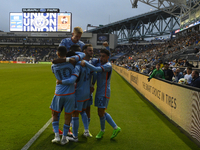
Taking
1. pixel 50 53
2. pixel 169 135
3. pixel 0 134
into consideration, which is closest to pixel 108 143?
pixel 169 135

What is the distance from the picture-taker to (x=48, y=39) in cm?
7525

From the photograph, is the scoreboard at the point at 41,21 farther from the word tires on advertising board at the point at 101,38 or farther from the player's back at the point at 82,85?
the player's back at the point at 82,85

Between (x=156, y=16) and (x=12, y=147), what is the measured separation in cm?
6512

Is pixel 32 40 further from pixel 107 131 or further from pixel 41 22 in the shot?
pixel 107 131

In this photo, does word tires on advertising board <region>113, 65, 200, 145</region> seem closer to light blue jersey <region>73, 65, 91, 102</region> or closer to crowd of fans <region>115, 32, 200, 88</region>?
crowd of fans <region>115, 32, 200, 88</region>

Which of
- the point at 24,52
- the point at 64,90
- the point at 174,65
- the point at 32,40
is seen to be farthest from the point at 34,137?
the point at 32,40

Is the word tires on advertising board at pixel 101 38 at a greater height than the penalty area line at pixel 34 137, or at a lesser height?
greater

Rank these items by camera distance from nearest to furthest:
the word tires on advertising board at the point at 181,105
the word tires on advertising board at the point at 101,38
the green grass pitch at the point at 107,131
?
the green grass pitch at the point at 107,131 → the word tires on advertising board at the point at 181,105 → the word tires on advertising board at the point at 101,38

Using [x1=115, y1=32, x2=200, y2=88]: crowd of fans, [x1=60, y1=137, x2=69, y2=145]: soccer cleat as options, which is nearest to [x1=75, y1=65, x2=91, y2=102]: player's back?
[x1=60, y1=137, x2=69, y2=145]: soccer cleat

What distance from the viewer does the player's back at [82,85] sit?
3857mm

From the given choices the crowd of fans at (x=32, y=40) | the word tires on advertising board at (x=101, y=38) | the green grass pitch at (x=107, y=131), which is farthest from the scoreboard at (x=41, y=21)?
the green grass pitch at (x=107, y=131)

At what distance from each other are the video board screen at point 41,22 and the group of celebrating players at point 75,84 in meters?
59.9

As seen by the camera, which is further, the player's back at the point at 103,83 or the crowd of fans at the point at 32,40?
the crowd of fans at the point at 32,40

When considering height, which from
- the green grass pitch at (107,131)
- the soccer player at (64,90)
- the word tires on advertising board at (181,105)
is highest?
the soccer player at (64,90)
